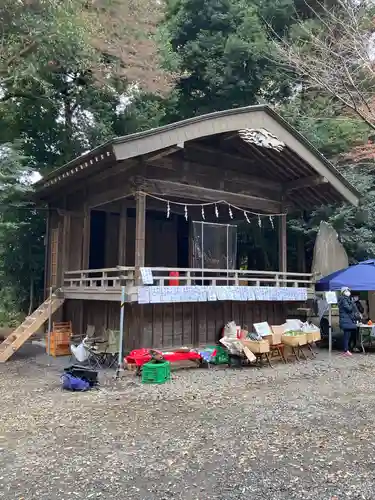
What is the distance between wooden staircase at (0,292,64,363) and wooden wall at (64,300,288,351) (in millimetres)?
545

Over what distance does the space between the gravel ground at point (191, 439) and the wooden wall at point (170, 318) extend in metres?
1.23

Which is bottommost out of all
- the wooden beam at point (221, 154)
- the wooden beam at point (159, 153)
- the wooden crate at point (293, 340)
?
the wooden crate at point (293, 340)

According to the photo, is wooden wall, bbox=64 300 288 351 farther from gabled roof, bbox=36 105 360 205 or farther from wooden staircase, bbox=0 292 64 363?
gabled roof, bbox=36 105 360 205

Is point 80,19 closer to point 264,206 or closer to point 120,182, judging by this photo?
point 120,182

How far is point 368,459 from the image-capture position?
3963 millimetres

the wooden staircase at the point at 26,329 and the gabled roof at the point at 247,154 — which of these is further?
the wooden staircase at the point at 26,329

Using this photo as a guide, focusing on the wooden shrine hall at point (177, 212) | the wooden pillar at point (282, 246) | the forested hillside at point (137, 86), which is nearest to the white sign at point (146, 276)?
the wooden shrine hall at point (177, 212)

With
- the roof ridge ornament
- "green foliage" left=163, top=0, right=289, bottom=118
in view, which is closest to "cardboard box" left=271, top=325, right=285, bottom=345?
the roof ridge ornament

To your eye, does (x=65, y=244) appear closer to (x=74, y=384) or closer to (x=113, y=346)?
(x=113, y=346)

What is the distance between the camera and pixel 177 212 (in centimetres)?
1252

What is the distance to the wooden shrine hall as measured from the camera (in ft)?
28.1

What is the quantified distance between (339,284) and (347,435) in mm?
6561

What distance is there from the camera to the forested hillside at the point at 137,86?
10852 mm

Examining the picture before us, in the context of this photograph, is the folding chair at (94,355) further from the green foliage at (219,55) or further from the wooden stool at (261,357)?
the green foliage at (219,55)
